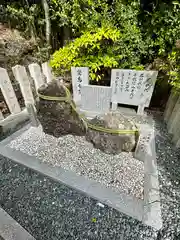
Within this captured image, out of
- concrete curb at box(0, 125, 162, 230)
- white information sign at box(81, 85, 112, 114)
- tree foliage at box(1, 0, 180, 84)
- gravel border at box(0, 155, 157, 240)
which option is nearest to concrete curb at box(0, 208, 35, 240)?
gravel border at box(0, 155, 157, 240)

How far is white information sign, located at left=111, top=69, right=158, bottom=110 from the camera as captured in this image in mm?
2650

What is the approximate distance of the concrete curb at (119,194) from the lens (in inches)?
55.1

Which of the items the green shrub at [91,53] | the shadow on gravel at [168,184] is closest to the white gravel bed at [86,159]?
the shadow on gravel at [168,184]

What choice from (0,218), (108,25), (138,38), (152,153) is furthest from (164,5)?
(0,218)

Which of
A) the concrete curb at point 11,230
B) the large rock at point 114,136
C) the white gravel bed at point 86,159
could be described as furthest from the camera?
the large rock at point 114,136

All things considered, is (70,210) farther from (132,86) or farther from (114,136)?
(132,86)

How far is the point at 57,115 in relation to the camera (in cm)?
214

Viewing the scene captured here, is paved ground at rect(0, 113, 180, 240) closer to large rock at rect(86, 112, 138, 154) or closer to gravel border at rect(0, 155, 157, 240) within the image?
gravel border at rect(0, 155, 157, 240)

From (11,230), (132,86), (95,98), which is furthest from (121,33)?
(11,230)

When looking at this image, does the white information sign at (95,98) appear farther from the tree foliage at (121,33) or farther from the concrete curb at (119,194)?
the concrete curb at (119,194)

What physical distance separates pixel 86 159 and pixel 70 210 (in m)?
0.67

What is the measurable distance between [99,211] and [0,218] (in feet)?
3.33

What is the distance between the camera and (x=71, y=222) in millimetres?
1396

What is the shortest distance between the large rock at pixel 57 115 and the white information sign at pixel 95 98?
2.83 ft
